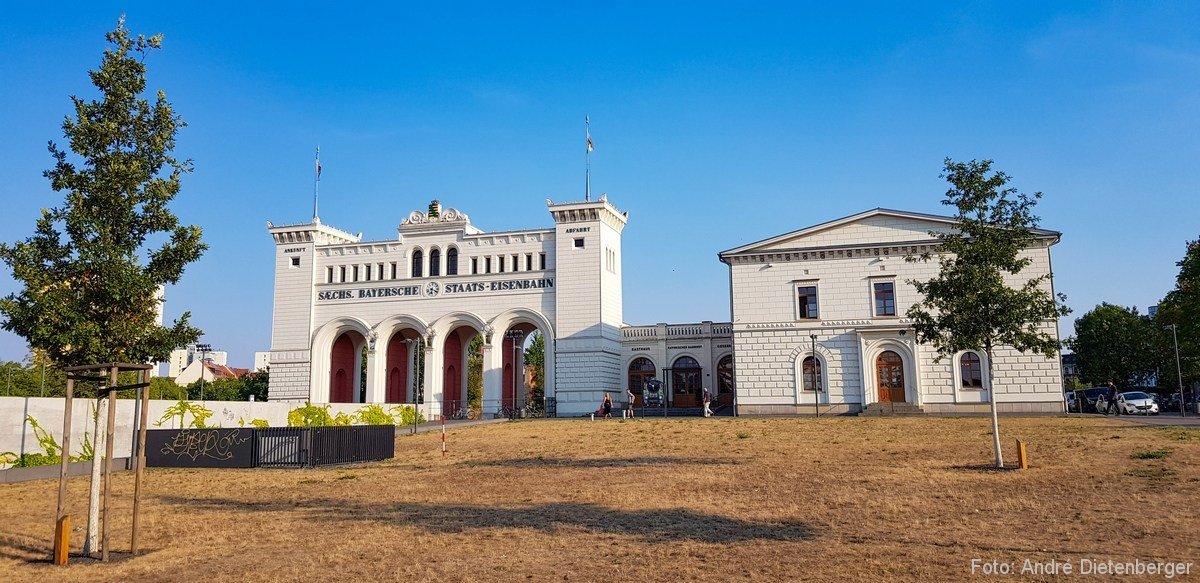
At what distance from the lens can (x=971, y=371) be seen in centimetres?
3991

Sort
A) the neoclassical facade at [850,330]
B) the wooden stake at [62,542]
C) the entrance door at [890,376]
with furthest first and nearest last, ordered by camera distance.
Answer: the entrance door at [890,376]
the neoclassical facade at [850,330]
the wooden stake at [62,542]

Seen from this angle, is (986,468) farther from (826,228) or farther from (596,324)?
(596,324)

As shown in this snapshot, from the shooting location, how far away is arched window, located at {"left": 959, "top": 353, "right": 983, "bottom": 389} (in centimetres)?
3975

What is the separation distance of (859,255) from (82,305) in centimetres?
3481

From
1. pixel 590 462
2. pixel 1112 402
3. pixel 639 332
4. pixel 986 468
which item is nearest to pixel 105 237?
pixel 590 462

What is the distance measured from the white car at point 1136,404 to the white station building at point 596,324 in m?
4.40

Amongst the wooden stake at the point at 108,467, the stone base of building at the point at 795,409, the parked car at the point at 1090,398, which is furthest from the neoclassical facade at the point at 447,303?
the wooden stake at the point at 108,467

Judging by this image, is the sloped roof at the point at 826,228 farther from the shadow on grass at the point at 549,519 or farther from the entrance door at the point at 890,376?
the shadow on grass at the point at 549,519

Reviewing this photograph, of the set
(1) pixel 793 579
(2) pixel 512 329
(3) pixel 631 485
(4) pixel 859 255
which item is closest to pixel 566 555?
(1) pixel 793 579

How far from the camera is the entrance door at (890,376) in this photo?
133 feet

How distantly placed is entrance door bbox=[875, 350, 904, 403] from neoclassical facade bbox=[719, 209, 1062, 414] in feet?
0.16

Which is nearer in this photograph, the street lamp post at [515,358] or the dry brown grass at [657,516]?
the dry brown grass at [657,516]

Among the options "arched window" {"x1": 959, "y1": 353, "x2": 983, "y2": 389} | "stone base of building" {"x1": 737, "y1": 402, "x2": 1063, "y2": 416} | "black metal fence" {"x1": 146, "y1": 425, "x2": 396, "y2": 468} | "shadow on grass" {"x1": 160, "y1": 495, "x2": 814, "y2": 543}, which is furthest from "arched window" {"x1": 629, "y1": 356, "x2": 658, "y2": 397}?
"shadow on grass" {"x1": 160, "y1": 495, "x2": 814, "y2": 543}

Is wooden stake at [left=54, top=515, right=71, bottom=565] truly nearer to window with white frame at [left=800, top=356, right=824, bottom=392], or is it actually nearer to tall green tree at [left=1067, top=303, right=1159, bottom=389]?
window with white frame at [left=800, top=356, right=824, bottom=392]
